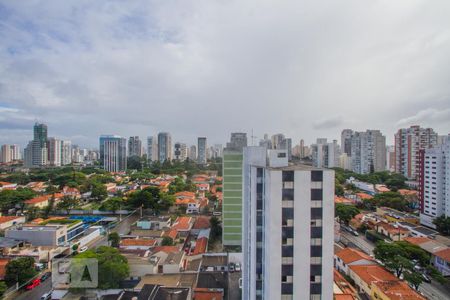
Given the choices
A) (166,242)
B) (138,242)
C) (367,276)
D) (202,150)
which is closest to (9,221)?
(138,242)

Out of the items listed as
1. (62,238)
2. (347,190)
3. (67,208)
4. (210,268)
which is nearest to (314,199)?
(210,268)

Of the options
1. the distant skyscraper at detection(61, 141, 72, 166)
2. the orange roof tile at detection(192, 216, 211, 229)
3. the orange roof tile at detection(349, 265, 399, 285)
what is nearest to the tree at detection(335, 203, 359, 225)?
the orange roof tile at detection(349, 265, 399, 285)

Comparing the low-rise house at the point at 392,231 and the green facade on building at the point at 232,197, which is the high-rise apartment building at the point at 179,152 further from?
the low-rise house at the point at 392,231

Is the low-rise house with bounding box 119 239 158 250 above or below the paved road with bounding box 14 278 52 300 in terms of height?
above

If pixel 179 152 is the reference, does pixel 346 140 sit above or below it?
above

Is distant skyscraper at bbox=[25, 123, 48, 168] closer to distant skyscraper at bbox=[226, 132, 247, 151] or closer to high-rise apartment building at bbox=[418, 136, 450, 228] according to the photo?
distant skyscraper at bbox=[226, 132, 247, 151]

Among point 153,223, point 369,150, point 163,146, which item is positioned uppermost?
point 163,146

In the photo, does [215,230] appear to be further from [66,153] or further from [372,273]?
[66,153]
